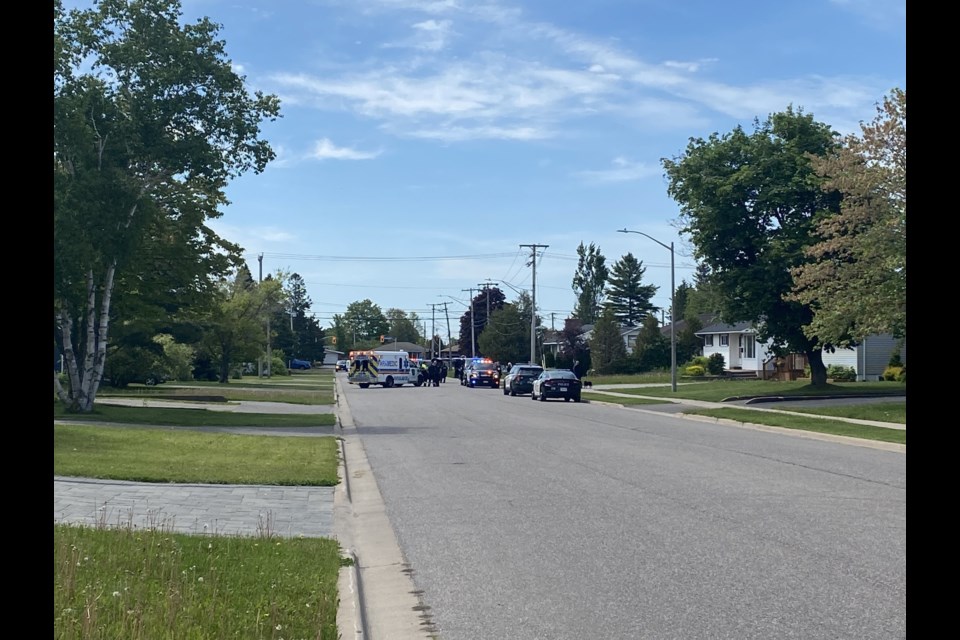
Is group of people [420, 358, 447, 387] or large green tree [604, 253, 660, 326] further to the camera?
large green tree [604, 253, 660, 326]

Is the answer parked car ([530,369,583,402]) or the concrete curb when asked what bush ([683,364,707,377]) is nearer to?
parked car ([530,369,583,402])

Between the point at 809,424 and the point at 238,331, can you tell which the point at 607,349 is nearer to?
the point at 238,331

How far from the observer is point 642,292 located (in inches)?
6358

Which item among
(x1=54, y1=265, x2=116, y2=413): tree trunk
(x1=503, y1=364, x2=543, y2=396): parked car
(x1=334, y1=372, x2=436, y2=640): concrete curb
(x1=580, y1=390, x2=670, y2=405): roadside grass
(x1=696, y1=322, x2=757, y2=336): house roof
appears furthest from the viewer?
(x1=696, y1=322, x2=757, y2=336): house roof

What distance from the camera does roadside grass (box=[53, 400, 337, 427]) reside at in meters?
27.2

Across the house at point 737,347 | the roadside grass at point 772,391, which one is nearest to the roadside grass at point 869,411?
the roadside grass at point 772,391

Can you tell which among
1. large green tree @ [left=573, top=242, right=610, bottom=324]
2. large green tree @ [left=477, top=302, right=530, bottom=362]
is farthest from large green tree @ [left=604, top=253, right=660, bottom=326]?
large green tree @ [left=477, top=302, right=530, bottom=362]

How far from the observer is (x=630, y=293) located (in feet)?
530

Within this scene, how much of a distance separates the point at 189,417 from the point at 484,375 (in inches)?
Result: 1677

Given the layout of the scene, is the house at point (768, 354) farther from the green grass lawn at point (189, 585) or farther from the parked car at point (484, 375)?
the green grass lawn at point (189, 585)

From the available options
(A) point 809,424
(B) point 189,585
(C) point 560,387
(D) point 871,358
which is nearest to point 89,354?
(A) point 809,424

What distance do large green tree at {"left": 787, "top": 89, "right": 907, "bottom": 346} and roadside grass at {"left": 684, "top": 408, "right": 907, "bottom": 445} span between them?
380 cm
